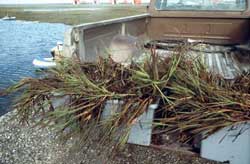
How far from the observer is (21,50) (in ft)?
31.5

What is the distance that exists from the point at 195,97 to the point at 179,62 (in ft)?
1.17

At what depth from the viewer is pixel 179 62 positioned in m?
2.57

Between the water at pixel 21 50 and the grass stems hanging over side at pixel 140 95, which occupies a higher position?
the grass stems hanging over side at pixel 140 95

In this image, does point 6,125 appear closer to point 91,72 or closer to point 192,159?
point 91,72

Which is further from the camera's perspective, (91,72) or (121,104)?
(91,72)

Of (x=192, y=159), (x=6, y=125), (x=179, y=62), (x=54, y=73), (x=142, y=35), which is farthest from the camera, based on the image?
(x=142, y=35)

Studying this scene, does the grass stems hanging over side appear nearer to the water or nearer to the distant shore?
the water

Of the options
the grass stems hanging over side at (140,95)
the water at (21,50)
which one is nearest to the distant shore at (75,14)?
the water at (21,50)

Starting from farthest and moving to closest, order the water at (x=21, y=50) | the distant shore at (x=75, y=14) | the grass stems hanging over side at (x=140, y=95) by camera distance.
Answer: the distant shore at (x=75, y=14) → the water at (x=21, y=50) → the grass stems hanging over side at (x=140, y=95)

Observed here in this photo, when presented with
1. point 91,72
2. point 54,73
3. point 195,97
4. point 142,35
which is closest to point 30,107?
point 54,73

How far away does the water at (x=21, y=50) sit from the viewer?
641 centimetres

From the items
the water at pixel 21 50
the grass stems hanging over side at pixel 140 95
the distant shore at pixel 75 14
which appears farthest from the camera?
the distant shore at pixel 75 14

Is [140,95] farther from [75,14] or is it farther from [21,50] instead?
[75,14]

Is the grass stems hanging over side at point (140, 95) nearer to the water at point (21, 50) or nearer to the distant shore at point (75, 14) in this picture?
the water at point (21, 50)
